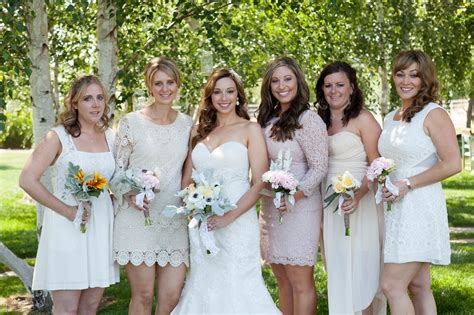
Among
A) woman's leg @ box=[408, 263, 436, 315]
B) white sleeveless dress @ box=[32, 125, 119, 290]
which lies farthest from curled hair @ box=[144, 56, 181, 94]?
woman's leg @ box=[408, 263, 436, 315]

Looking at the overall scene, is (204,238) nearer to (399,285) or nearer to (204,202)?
(204,202)

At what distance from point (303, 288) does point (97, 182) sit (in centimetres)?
171

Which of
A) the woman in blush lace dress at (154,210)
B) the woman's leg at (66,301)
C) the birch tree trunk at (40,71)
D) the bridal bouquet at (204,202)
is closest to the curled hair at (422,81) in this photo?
the bridal bouquet at (204,202)

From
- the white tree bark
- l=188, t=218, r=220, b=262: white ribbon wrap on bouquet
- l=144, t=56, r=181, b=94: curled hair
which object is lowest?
l=188, t=218, r=220, b=262: white ribbon wrap on bouquet

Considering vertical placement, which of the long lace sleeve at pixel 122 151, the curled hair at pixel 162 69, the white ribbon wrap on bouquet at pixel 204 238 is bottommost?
the white ribbon wrap on bouquet at pixel 204 238

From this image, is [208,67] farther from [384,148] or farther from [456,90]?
[456,90]

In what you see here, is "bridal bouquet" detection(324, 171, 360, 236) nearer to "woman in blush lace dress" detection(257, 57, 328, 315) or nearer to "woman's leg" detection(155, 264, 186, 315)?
"woman in blush lace dress" detection(257, 57, 328, 315)

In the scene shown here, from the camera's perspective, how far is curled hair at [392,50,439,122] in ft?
16.6

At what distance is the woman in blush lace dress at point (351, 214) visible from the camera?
5391 mm

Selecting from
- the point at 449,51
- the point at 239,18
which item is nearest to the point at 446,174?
the point at 449,51

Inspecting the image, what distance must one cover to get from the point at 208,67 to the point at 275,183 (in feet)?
9.75

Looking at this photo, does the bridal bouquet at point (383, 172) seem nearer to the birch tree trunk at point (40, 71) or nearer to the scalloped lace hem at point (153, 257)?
the scalloped lace hem at point (153, 257)

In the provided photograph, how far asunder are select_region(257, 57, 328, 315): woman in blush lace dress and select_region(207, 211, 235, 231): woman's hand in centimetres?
42

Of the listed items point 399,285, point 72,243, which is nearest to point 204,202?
point 72,243
